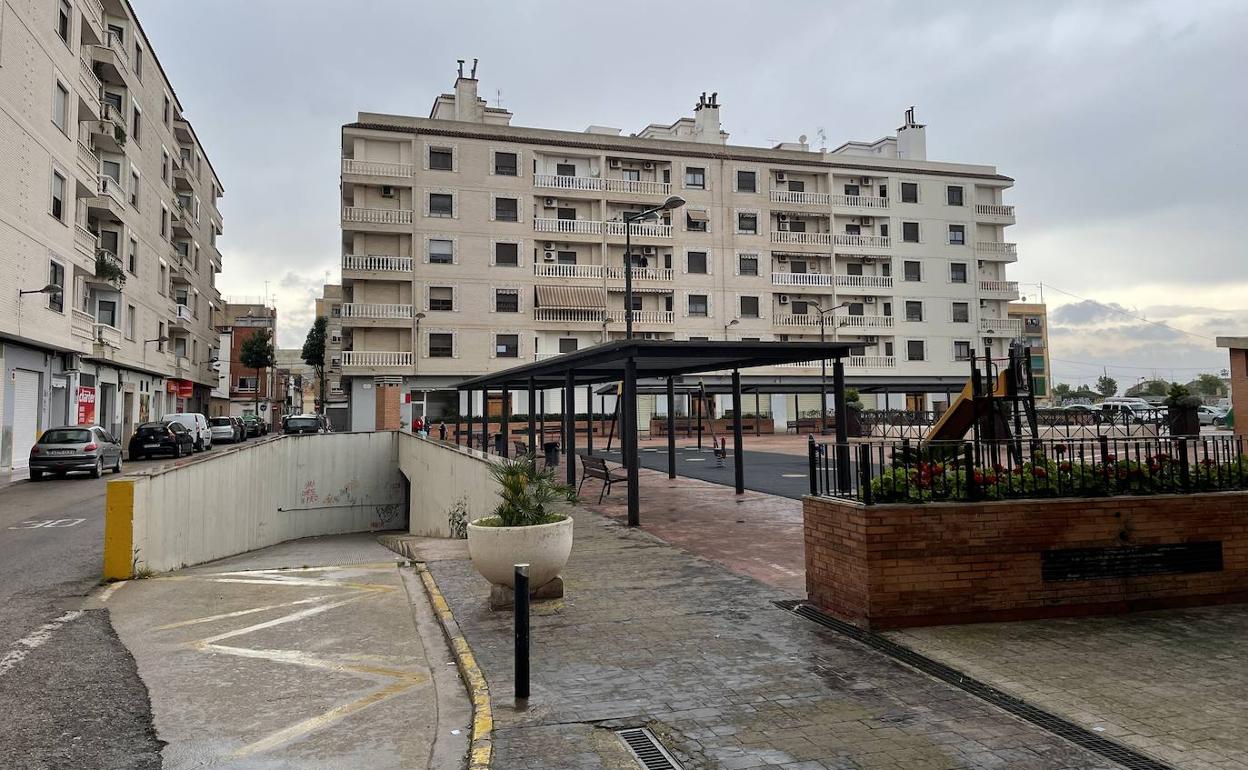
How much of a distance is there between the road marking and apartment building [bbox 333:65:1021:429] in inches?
1206

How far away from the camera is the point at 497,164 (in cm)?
4353

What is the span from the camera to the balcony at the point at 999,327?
52.4m

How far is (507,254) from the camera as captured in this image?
4350cm

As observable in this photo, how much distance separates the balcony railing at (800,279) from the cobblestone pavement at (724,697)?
4283 cm

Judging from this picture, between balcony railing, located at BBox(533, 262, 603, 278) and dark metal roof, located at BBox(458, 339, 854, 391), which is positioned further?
balcony railing, located at BBox(533, 262, 603, 278)

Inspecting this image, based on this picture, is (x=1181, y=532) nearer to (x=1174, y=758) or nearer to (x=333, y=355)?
(x=1174, y=758)

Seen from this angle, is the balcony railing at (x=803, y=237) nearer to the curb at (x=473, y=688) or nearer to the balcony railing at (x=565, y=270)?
the balcony railing at (x=565, y=270)

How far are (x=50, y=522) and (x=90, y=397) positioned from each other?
2017 cm

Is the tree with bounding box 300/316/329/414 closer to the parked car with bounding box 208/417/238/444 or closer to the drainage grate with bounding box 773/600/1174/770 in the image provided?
the parked car with bounding box 208/417/238/444

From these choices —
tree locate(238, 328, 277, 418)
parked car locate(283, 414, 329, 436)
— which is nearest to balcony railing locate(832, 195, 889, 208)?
parked car locate(283, 414, 329, 436)

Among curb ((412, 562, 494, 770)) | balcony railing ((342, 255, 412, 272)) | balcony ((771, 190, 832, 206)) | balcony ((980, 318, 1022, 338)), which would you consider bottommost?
curb ((412, 562, 494, 770))

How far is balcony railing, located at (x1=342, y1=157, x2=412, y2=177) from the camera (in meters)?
40.5

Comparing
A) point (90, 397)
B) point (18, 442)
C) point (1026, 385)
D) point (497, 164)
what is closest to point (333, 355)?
point (497, 164)

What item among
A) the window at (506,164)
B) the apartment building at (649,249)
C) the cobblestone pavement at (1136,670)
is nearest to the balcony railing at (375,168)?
the apartment building at (649,249)
